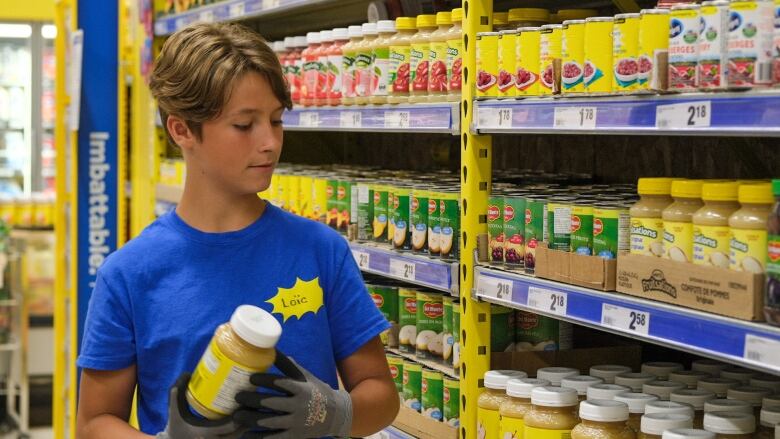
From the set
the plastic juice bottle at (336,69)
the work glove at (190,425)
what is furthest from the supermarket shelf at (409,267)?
the work glove at (190,425)

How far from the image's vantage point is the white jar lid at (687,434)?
2.15m

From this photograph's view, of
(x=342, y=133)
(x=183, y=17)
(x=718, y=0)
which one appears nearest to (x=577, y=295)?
(x=718, y=0)

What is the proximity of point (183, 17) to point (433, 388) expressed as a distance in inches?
99.3

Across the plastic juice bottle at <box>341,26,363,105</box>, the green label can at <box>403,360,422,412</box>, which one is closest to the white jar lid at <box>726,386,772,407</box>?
the green label can at <box>403,360,422,412</box>

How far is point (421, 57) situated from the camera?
3125 mm

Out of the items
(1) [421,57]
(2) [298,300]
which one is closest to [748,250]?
(2) [298,300]

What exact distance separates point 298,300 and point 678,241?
0.72 m

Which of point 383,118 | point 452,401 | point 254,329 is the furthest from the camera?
point 383,118

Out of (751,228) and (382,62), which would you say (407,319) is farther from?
(751,228)

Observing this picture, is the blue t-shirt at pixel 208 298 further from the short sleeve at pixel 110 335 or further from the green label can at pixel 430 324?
the green label can at pixel 430 324

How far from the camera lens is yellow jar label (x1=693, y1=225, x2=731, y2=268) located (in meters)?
2.04

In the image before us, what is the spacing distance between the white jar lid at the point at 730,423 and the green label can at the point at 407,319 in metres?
1.29

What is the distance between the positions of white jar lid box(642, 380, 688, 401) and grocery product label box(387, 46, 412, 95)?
43.7 inches

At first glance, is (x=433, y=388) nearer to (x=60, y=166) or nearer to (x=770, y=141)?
(x=770, y=141)
